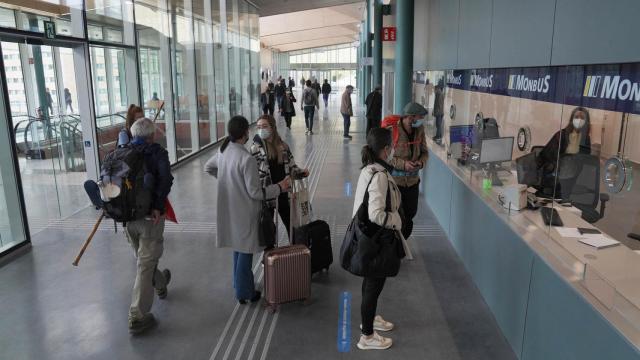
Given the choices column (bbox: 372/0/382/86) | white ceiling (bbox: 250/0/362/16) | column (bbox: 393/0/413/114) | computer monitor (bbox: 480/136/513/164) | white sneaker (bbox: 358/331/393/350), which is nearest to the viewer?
white sneaker (bbox: 358/331/393/350)

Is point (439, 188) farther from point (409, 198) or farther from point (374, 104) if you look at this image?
point (374, 104)

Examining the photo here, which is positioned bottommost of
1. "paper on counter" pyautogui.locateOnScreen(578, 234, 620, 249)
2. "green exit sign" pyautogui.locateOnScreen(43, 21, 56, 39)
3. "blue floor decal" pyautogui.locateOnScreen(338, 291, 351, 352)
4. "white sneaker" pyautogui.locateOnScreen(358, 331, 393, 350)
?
"blue floor decal" pyautogui.locateOnScreen(338, 291, 351, 352)

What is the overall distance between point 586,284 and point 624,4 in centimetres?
144

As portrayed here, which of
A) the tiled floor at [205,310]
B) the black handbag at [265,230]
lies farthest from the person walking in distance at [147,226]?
the black handbag at [265,230]

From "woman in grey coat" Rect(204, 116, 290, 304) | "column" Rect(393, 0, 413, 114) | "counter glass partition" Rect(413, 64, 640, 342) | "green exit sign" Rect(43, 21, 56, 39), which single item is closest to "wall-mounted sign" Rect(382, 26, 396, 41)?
"column" Rect(393, 0, 413, 114)

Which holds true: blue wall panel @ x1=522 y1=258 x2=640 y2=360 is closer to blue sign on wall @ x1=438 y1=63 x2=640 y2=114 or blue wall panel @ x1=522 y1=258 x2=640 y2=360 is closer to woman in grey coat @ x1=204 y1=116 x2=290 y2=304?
blue sign on wall @ x1=438 y1=63 x2=640 y2=114

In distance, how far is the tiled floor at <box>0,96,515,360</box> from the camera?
3580mm

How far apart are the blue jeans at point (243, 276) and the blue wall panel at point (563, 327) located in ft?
7.24

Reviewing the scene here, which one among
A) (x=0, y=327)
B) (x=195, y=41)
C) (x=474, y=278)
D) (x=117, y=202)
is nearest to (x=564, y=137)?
(x=474, y=278)

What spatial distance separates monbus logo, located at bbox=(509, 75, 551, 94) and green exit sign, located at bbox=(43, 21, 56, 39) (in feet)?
18.3

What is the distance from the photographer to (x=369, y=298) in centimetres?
346

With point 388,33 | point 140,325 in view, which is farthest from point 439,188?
point 388,33

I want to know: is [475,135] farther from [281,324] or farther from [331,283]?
[281,324]

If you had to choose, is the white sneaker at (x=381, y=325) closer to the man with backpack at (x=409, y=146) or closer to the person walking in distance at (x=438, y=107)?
the man with backpack at (x=409, y=146)
